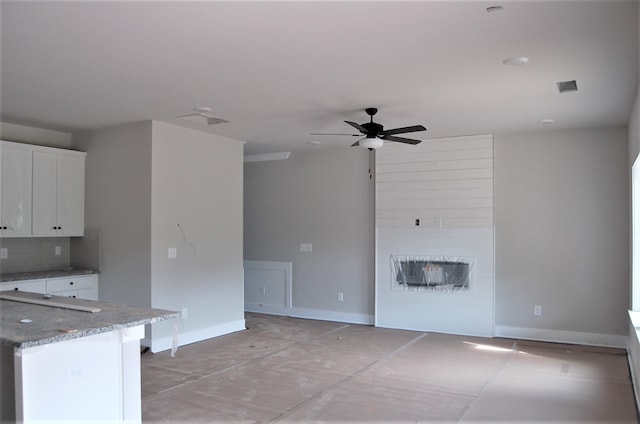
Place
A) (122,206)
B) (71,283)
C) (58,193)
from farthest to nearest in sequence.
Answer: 1. (58,193)
2. (122,206)
3. (71,283)

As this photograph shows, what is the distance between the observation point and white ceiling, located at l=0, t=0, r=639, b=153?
2.81m

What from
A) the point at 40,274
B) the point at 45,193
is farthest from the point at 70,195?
the point at 40,274

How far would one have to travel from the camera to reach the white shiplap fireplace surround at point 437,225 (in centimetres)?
650

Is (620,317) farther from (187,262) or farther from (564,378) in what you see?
(187,262)

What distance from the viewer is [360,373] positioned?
4746mm

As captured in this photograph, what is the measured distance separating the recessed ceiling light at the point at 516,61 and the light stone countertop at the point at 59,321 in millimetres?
2895

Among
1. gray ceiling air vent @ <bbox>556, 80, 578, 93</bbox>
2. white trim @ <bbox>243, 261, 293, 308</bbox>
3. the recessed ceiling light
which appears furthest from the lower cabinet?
gray ceiling air vent @ <bbox>556, 80, 578, 93</bbox>

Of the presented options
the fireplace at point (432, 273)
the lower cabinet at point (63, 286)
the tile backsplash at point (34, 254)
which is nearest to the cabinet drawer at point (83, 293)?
the lower cabinet at point (63, 286)

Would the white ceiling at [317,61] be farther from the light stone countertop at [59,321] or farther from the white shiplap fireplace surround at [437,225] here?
the light stone countertop at [59,321]

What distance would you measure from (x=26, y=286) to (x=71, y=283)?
48cm

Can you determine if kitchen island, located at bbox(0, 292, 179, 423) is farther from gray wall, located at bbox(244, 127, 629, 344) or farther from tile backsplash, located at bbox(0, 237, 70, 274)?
gray wall, located at bbox(244, 127, 629, 344)

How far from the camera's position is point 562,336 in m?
6.06

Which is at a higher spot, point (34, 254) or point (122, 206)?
point (122, 206)

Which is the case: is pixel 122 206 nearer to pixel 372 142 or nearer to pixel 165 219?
pixel 165 219
